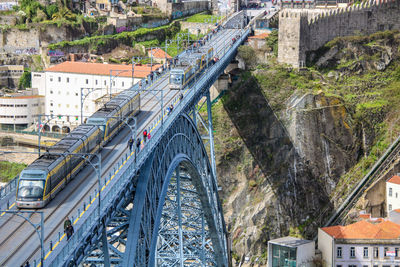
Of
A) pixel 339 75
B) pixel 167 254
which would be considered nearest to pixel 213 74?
pixel 167 254

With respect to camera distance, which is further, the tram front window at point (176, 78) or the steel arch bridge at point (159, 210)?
the tram front window at point (176, 78)

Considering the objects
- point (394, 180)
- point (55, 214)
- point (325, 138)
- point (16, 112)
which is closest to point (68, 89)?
point (16, 112)

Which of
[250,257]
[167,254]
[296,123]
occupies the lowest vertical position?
[250,257]

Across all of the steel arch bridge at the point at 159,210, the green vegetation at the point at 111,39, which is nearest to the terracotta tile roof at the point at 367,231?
the steel arch bridge at the point at 159,210

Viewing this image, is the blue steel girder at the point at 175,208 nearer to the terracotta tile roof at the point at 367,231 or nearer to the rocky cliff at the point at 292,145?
the terracotta tile roof at the point at 367,231

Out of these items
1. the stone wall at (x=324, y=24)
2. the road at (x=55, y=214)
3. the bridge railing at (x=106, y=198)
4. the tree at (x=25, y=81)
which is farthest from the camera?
the tree at (x=25, y=81)

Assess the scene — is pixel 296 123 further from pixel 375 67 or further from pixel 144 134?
pixel 144 134

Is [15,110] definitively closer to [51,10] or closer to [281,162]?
[51,10]

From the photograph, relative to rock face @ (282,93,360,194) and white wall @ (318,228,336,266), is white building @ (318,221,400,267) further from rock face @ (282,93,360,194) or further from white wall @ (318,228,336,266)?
rock face @ (282,93,360,194)
